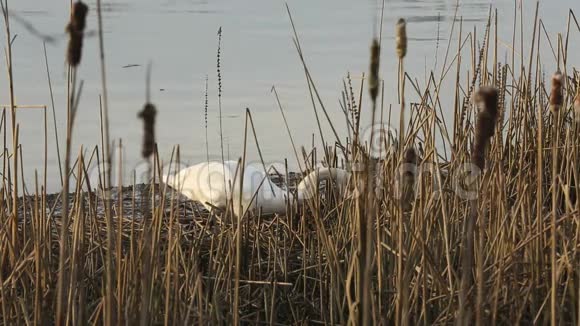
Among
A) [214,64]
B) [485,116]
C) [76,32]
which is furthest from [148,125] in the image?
[214,64]

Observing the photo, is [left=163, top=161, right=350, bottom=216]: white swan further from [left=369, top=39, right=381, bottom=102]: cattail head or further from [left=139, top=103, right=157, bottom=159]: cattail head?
[left=139, top=103, right=157, bottom=159]: cattail head

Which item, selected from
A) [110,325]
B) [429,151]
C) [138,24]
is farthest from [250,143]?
[138,24]

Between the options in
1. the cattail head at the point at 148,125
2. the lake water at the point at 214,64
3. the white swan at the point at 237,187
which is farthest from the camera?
the lake water at the point at 214,64

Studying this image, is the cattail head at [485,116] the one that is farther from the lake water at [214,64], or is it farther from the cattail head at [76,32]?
the lake water at [214,64]

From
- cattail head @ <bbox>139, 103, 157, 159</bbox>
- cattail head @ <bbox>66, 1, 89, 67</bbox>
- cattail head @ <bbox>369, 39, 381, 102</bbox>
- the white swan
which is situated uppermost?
cattail head @ <bbox>66, 1, 89, 67</bbox>

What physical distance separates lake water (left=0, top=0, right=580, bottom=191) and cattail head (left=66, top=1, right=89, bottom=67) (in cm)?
190

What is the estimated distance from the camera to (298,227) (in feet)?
10.6

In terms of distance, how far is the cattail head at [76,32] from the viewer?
1218mm

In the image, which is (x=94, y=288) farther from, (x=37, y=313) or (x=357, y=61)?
(x=357, y=61)

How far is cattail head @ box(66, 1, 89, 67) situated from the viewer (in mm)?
1218

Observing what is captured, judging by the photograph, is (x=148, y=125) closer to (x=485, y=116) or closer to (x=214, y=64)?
(x=485, y=116)

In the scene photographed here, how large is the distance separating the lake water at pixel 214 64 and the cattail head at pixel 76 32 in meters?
1.90

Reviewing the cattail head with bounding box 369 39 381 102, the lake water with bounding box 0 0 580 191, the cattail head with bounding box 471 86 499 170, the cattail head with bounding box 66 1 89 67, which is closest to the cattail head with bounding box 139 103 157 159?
the cattail head with bounding box 66 1 89 67

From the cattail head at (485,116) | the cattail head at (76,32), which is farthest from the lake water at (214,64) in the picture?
the cattail head at (485,116)
